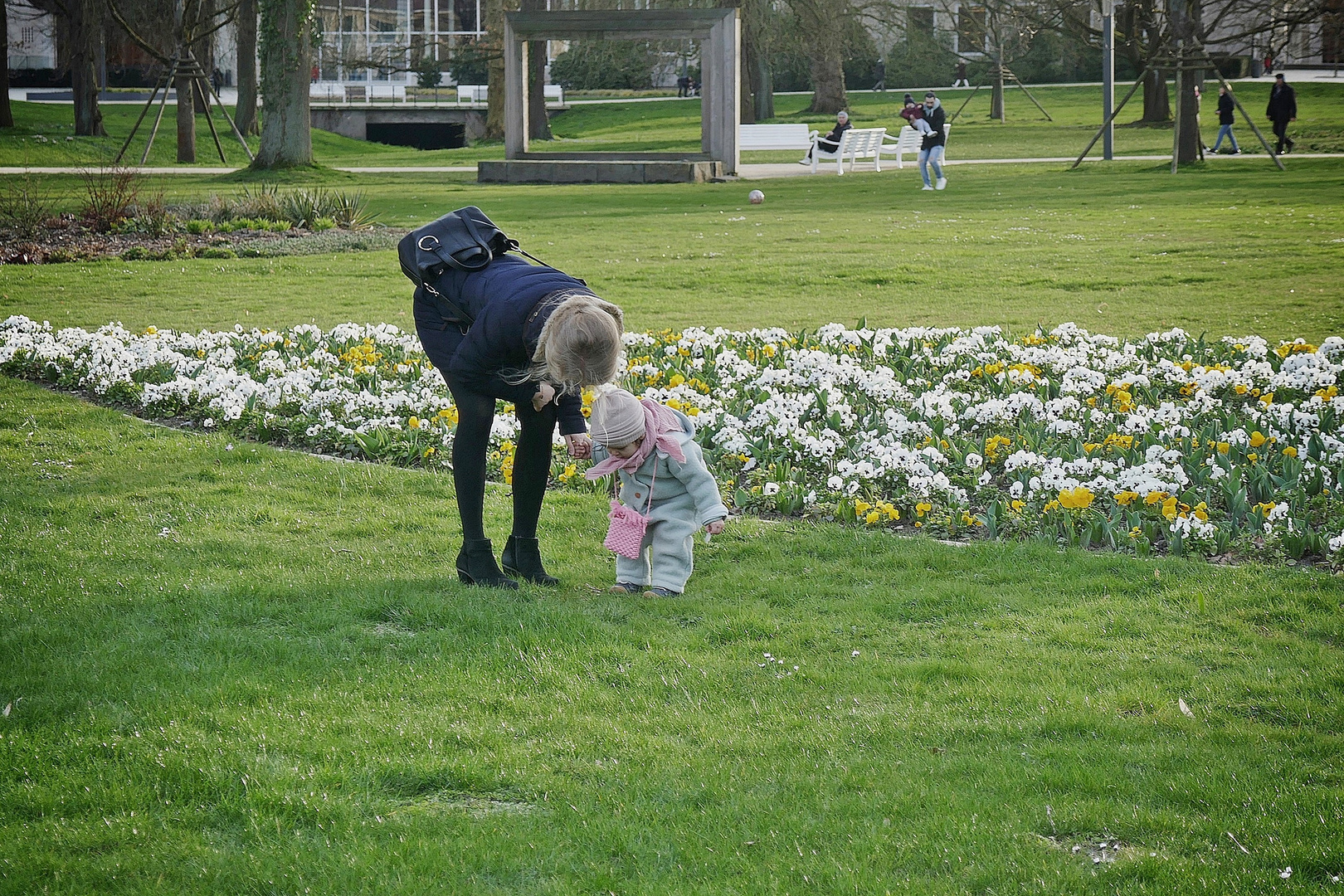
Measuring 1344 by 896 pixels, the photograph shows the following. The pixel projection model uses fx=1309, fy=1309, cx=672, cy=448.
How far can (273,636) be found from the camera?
4324 mm

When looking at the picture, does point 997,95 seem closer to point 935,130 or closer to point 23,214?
point 935,130

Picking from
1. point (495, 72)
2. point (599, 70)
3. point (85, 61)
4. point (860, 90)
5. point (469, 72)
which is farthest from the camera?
point (599, 70)

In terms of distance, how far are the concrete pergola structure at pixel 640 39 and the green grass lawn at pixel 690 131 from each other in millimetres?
6089

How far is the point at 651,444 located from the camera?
4.71 metres

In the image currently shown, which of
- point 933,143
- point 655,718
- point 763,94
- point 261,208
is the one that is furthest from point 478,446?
point 763,94

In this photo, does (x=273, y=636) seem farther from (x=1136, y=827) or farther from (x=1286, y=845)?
(x=1286, y=845)

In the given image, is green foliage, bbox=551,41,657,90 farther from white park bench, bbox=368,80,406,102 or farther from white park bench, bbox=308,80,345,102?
white park bench, bbox=308,80,345,102

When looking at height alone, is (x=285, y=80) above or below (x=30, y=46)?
below

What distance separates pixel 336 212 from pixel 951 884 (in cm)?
1597

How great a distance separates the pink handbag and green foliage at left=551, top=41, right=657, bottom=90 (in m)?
49.4

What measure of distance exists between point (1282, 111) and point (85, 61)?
27113 mm

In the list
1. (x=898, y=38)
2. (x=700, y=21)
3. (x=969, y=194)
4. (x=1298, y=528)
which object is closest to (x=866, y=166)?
(x=700, y=21)

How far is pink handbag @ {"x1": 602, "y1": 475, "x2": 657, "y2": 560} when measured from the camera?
187 inches

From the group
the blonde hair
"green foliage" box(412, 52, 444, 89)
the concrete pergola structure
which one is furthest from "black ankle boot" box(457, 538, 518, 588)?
"green foliage" box(412, 52, 444, 89)
